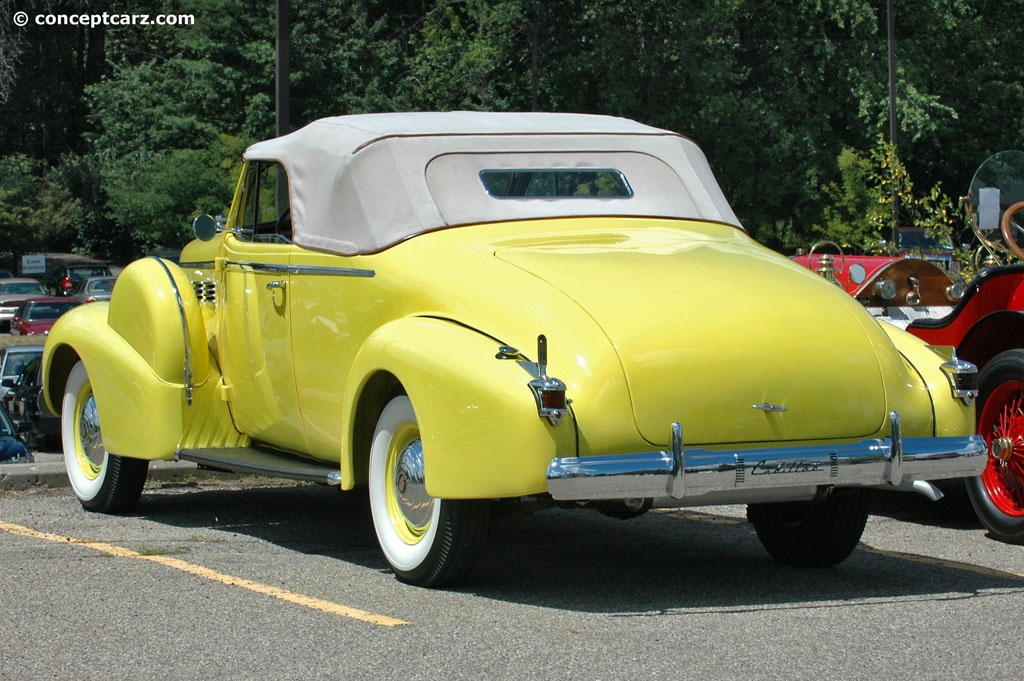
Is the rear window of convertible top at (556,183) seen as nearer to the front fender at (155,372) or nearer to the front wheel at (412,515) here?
the front wheel at (412,515)

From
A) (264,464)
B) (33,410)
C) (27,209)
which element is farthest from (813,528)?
(27,209)

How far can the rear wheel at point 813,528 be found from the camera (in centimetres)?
667

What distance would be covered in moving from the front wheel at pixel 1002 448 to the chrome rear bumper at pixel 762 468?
1825mm

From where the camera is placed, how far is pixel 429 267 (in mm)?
6383

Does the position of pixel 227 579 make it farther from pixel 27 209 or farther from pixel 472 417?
pixel 27 209

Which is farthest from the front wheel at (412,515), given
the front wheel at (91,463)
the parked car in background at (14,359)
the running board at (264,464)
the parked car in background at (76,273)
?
the parked car in background at (76,273)

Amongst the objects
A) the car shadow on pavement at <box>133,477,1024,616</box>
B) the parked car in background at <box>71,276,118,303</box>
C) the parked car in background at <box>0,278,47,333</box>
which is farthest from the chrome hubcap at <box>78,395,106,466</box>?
the parked car in background at <box>0,278,47,333</box>

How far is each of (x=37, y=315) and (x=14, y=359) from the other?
14301 mm

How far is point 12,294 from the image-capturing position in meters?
45.4

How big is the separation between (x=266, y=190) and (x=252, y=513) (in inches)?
79.0

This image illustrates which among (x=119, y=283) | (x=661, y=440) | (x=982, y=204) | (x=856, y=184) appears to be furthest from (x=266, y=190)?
(x=856, y=184)

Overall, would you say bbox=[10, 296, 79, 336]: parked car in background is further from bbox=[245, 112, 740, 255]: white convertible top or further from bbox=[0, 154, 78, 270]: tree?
bbox=[245, 112, 740, 255]: white convertible top

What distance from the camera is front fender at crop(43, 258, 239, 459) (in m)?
7.97

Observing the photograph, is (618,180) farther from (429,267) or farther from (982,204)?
(982,204)
